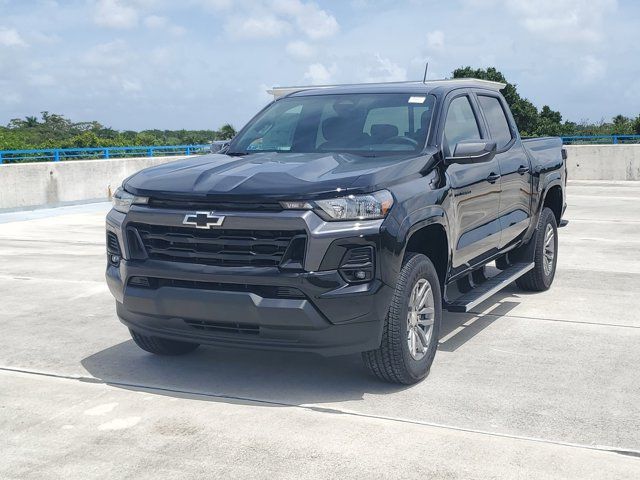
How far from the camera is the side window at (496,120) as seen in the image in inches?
290

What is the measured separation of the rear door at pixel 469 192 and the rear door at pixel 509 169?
17cm

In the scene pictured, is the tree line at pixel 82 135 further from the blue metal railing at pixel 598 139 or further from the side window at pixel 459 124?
the side window at pixel 459 124

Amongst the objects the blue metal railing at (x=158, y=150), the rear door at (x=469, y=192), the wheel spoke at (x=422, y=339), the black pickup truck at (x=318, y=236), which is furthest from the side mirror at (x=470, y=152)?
the blue metal railing at (x=158, y=150)

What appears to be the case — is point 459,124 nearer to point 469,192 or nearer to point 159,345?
point 469,192

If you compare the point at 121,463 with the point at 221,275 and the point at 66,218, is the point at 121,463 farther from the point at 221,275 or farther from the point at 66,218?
the point at 66,218

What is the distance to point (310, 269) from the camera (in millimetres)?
4895

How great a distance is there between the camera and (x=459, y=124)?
6652 millimetres

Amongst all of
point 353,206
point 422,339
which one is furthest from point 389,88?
point 422,339

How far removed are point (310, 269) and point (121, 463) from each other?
4.70ft

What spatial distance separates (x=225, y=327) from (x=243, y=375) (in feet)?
2.43

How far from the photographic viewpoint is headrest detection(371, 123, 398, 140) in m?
6.12

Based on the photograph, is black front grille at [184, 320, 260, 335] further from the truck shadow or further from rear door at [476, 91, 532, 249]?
rear door at [476, 91, 532, 249]

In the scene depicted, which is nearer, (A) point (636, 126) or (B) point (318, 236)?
(B) point (318, 236)

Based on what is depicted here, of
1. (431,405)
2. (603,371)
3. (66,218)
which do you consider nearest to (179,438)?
(431,405)
